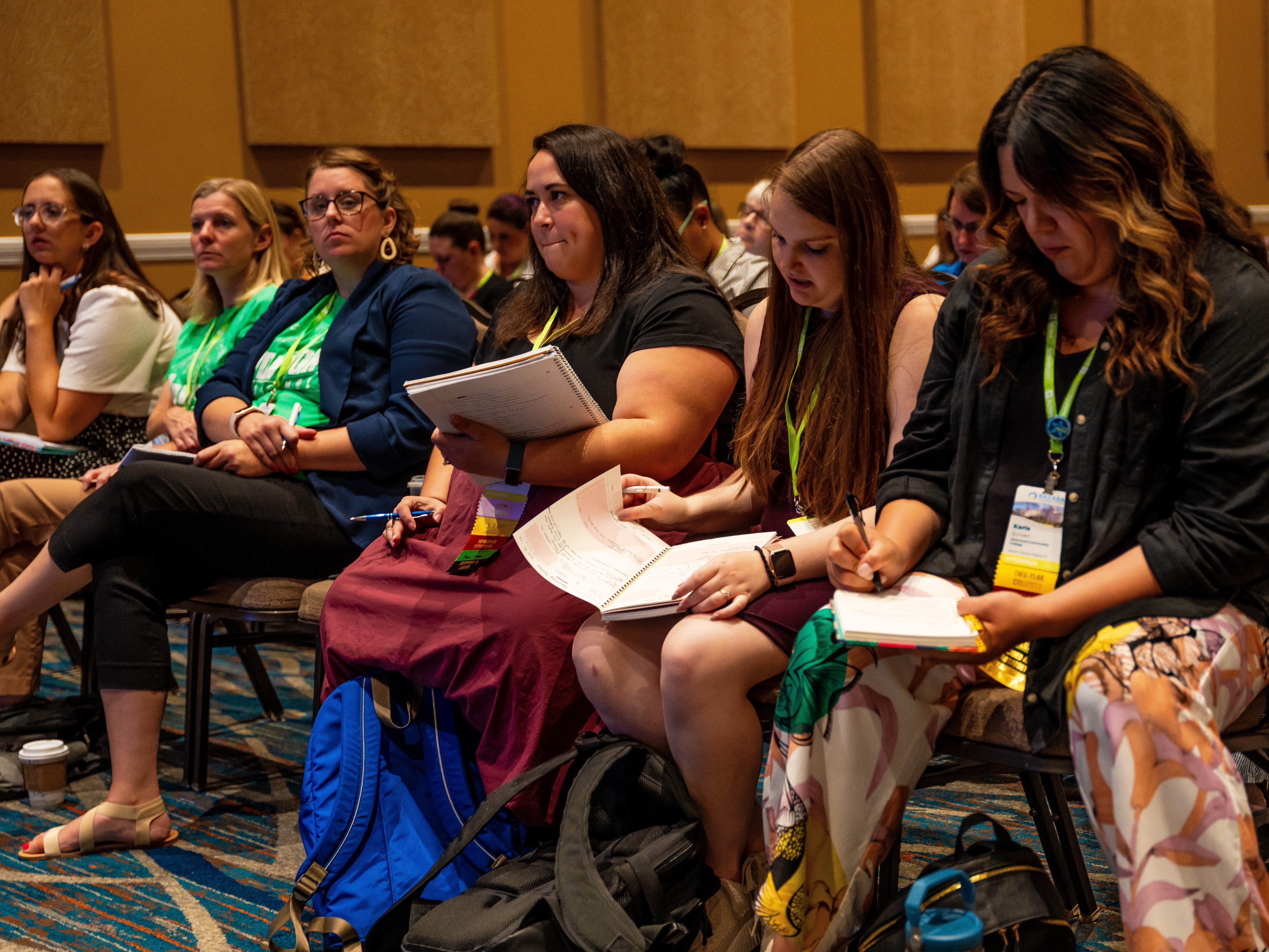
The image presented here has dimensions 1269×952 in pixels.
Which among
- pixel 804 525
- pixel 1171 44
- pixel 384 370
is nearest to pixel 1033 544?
pixel 804 525

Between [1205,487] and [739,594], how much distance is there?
2.01ft

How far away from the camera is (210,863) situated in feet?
7.81

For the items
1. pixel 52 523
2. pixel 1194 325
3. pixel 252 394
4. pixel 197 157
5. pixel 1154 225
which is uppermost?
pixel 197 157

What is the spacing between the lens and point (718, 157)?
669 cm

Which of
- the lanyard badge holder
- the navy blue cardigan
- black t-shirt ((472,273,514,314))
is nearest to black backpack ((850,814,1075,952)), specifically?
the lanyard badge holder

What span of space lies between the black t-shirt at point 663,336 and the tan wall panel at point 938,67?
523cm

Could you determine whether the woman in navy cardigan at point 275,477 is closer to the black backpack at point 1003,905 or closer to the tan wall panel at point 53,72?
the black backpack at point 1003,905

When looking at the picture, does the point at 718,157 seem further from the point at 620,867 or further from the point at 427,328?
the point at 620,867

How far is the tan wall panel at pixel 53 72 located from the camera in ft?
16.3

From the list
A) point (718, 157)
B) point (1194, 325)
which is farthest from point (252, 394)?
point (718, 157)

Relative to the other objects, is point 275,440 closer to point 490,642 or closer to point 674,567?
point 490,642

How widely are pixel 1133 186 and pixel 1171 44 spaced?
24.4 ft

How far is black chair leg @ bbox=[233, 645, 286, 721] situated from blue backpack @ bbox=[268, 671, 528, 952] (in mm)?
1177

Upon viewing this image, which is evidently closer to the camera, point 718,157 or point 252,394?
point 252,394
